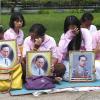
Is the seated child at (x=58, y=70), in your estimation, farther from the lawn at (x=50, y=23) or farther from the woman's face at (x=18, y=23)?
the lawn at (x=50, y=23)

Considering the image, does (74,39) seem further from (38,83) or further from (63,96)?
(63,96)

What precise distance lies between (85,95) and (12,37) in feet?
5.75

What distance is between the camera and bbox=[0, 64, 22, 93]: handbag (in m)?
6.44

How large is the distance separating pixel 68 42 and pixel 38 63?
68cm

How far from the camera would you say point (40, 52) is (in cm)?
666

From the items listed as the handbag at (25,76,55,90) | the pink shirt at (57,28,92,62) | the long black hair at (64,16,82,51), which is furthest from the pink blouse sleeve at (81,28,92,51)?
the handbag at (25,76,55,90)

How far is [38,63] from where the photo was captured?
21.9ft

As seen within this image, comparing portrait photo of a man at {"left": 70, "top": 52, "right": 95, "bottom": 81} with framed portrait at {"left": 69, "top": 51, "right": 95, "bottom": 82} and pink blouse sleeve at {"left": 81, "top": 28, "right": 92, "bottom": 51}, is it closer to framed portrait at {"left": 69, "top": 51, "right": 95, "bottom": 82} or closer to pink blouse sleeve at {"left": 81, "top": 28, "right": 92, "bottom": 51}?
framed portrait at {"left": 69, "top": 51, "right": 95, "bottom": 82}

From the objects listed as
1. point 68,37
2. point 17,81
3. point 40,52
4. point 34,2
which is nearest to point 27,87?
point 17,81

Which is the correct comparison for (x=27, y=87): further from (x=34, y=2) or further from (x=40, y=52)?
→ (x=34, y=2)

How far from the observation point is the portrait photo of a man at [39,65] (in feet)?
21.7

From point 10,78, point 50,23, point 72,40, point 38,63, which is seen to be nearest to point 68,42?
point 72,40

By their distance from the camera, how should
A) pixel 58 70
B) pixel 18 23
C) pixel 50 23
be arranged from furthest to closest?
pixel 50 23 < pixel 18 23 < pixel 58 70

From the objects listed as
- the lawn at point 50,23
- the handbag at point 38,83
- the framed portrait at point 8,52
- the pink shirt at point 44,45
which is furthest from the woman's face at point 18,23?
the lawn at point 50,23
